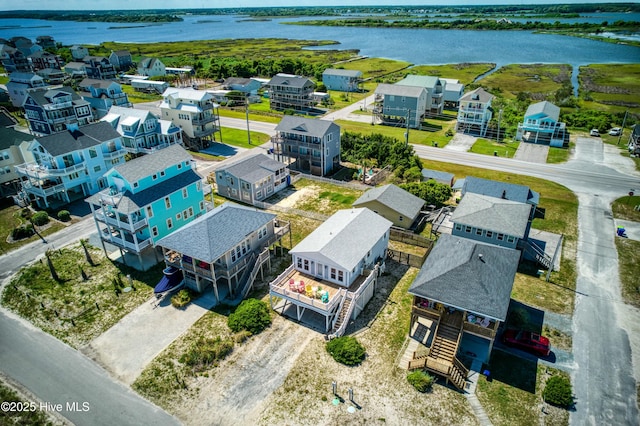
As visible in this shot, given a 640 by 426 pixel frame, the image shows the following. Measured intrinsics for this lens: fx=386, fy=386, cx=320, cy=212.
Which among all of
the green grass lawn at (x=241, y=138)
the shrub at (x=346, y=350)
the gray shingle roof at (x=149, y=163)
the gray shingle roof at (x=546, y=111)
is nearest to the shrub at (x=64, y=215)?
the gray shingle roof at (x=149, y=163)

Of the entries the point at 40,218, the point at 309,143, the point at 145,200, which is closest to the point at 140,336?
the point at 145,200

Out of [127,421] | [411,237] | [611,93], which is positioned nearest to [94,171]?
[127,421]

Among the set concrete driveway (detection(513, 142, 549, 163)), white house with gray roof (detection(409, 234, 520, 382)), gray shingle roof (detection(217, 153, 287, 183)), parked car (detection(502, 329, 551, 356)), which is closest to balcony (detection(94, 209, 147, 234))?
gray shingle roof (detection(217, 153, 287, 183))

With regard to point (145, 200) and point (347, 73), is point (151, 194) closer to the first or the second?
point (145, 200)

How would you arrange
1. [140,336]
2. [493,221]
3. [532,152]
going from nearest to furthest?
[140,336] < [493,221] < [532,152]

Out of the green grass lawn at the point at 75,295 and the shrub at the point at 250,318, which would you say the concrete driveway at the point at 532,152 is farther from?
the green grass lawn at the point at 75,295

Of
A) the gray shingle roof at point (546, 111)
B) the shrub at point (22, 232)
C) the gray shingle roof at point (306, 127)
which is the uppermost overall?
the gray shingle roof at point (306, 127)
